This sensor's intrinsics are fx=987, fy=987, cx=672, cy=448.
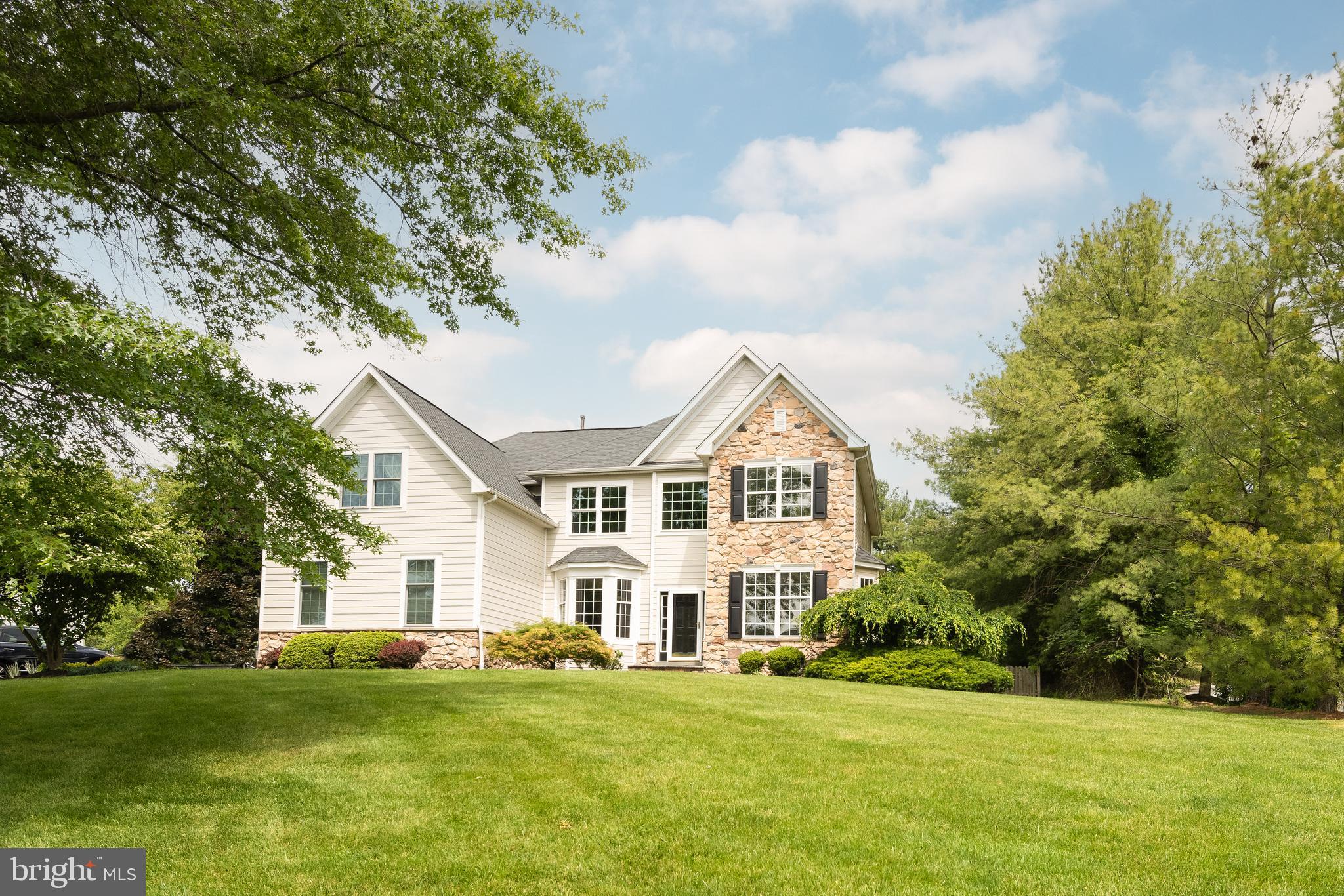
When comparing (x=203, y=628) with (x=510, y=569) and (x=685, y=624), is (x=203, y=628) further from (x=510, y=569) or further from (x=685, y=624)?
(x=685, y=624)

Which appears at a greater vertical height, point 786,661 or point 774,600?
point 774,600

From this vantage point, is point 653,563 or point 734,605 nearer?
point 734,605

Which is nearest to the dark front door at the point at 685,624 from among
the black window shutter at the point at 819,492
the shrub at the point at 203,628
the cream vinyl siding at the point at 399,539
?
the black window shutter at the point at 819,492

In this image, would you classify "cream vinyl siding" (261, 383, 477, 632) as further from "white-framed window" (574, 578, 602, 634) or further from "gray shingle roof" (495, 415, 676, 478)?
"gray shingle roof" (495, 415, 676, 478)

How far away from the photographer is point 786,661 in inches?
861

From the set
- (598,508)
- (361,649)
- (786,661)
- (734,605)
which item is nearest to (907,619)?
(786,661)

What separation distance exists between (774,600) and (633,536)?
4493 millimetres

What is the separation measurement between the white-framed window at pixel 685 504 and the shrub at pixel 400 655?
6.87m

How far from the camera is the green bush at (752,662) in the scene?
72.7 feet

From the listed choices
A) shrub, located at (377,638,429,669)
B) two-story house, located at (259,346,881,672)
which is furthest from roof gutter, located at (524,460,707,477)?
shrub, located at (377,638,429,669)

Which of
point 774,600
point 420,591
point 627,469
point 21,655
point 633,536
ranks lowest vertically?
point 21,655

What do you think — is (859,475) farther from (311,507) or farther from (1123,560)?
(311,507)

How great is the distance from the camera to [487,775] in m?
8.52

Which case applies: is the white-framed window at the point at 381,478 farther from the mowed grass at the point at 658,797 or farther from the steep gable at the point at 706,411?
the mowed grass at the point at 658,797
